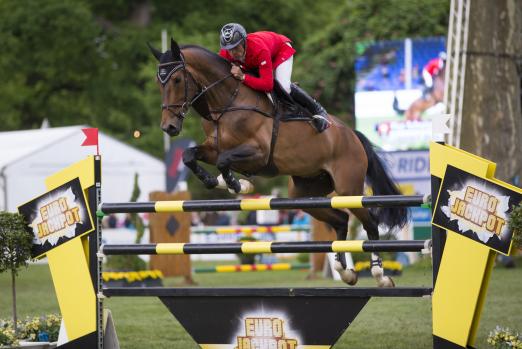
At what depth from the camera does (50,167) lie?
17.8 m

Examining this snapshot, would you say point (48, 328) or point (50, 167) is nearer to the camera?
point (48, 328)

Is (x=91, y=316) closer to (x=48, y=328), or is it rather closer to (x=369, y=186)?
(x=48, y=328)

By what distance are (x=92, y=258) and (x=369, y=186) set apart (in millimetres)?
2521

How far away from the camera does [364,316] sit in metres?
8.51

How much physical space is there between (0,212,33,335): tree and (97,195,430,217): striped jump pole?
590 mm

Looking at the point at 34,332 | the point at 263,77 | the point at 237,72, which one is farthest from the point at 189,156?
the point at 34,332

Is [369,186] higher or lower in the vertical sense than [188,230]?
higher

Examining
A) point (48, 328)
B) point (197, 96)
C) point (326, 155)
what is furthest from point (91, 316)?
point (326, 155)

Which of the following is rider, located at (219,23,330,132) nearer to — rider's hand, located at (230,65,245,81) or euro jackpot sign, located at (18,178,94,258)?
rider's hand, located at (230,65,245,81)

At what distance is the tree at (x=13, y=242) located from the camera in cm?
596

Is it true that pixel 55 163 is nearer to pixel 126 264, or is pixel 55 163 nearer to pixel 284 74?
pixel 126 264

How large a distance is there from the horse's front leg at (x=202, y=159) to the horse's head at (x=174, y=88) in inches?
12.9

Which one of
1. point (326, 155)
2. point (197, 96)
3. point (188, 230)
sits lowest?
point (188, 230)

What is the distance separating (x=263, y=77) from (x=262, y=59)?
0.13m
